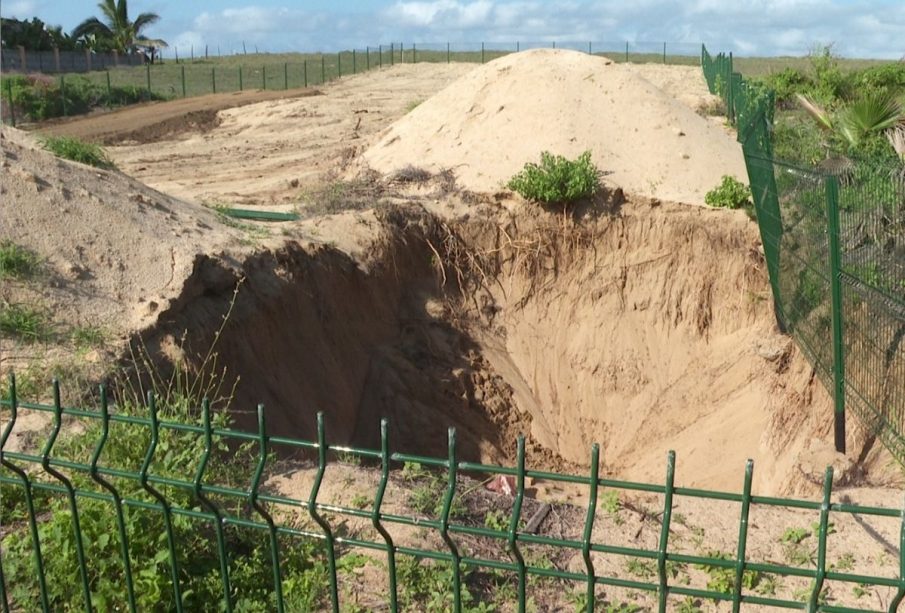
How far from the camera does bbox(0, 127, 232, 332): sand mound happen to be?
697 centimetres

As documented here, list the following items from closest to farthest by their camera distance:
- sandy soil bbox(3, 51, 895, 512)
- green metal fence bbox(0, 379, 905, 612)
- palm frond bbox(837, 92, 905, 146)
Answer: green metal fence bbox(0, 379, 905, 612)
sandy soil bbox(3, 51, 895, 512)
palm frond bbox(837, 92, 905, 146)

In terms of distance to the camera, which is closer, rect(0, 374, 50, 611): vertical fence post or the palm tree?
rect(0, 374, 50, 611): vertical fence post

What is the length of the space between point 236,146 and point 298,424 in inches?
563

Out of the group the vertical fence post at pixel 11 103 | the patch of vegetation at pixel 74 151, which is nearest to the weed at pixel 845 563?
the patch of vegetation at pixel 74 151

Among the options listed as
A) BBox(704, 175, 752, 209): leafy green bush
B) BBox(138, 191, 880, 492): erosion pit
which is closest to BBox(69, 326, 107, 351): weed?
BBox(138, 191, 880, 492): erosion pit

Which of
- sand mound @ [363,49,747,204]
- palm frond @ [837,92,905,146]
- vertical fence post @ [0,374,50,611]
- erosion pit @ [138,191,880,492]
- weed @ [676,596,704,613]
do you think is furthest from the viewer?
palm frond @ [837,92,905,146]

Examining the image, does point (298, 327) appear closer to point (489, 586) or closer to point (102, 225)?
point (102, 225)

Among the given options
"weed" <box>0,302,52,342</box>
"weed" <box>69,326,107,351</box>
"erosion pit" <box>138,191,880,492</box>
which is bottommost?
"erosion pit" <box>138,191,880,492</box>

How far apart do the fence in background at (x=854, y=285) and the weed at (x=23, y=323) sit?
5.24 meters

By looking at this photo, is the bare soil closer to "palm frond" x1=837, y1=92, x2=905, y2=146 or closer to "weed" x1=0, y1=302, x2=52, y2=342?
"weed" x1=0, y1=302, x2=52, y2=342

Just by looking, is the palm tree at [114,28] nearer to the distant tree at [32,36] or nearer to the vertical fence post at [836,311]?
the distant tree at [32,36]

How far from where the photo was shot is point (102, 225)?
7750mm

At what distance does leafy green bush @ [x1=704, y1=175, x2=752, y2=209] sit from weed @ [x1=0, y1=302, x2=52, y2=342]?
25.0 feet

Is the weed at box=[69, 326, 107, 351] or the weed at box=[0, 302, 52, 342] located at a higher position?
the weed at box=[0, 302, 52, 342]
